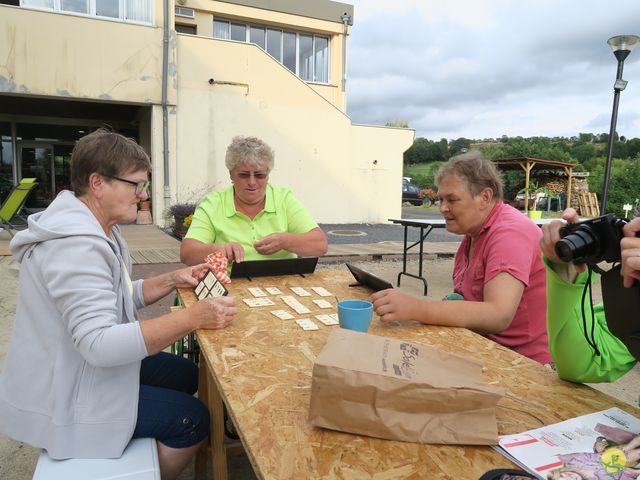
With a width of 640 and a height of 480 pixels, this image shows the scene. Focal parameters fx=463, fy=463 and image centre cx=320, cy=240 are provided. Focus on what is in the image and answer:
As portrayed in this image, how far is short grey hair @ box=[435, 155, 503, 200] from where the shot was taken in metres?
2.21

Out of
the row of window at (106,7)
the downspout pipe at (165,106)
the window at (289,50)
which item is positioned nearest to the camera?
the row of window at (106,7)

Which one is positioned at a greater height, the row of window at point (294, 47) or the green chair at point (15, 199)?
the row of window at point (294, 47)

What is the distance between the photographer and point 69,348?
145cm

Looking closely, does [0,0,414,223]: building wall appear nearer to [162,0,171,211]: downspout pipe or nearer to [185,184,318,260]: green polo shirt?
[162,0,171,211]: downspout pipe

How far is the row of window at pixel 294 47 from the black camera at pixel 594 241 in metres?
17.3

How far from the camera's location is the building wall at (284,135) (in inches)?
471

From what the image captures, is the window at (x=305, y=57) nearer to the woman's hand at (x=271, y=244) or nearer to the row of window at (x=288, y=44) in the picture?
the row of window at (x=288, y=44)

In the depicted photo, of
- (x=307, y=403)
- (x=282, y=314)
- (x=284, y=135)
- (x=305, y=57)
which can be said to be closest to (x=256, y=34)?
(x=305, y=57)

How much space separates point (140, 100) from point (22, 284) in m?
10.8

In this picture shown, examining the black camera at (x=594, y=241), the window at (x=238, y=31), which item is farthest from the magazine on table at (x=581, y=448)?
the window at (x=238, y=31)

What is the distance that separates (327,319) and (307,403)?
689 millimetres

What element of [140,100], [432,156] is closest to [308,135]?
[140,100]

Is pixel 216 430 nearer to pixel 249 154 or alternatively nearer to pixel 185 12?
pixel 249 154

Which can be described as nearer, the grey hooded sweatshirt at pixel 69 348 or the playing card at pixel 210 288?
the grey hooded sweatshirt at pixel 69 348
